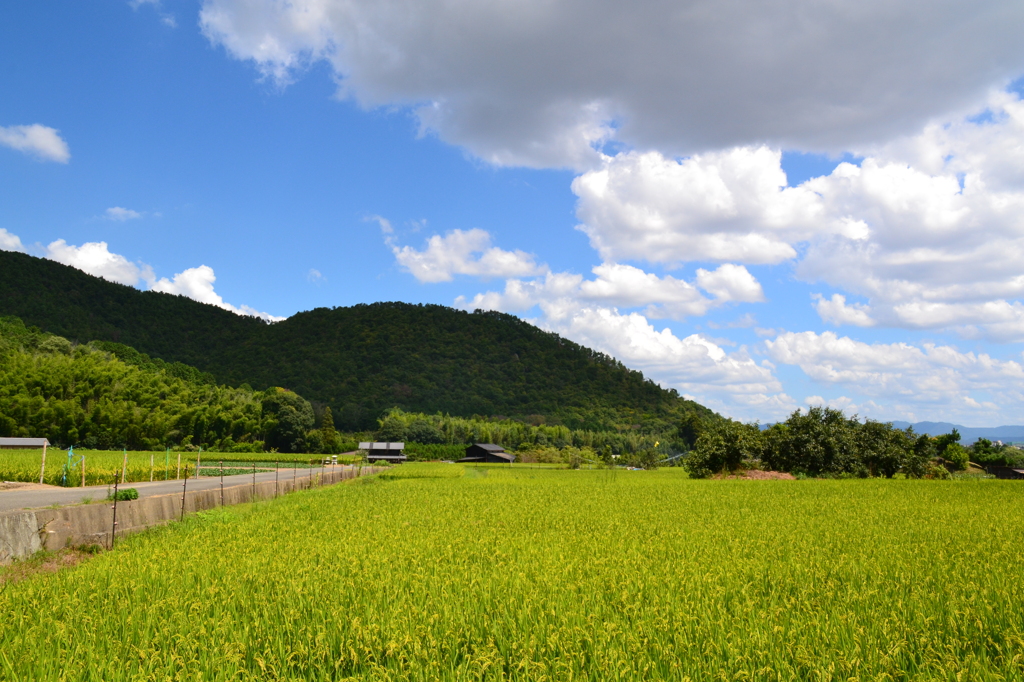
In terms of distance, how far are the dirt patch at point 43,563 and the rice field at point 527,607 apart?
0.62 meters

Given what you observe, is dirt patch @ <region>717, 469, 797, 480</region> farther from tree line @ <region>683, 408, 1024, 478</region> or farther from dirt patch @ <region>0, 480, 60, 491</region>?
dirt patch @ <region>0, 480, 60, 491</region>

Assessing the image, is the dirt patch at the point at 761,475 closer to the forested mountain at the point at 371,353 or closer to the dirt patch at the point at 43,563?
the dirt patch at the point at 43,563

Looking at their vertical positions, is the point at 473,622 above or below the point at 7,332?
below

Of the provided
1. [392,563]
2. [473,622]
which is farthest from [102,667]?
[392,563]

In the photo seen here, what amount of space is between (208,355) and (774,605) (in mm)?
133687

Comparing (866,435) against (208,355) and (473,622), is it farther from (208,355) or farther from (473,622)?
(208,355)

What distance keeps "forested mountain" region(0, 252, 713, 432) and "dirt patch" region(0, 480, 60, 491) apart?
295 ft

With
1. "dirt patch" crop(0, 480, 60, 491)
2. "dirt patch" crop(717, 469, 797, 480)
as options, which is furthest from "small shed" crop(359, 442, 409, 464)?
"dirt patch" crop(0, 480, 60, 491)

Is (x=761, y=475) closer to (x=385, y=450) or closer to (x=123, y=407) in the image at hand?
(x=123, y=407)

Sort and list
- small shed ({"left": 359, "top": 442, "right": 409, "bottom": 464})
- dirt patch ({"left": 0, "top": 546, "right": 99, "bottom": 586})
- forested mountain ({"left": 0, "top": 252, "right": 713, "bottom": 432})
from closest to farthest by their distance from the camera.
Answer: dirt patch ({"left": 0, "top": 546, "right": 99, "bottom": 586})
small shed ({"left": 359, "top": 442, "right": 409, "bottom": 464})
forested mountain ({"left": 0, "top": 252, "right": 713, "bottom": 432})

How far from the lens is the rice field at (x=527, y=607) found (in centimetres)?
493

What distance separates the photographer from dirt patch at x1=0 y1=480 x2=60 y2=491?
866 inches

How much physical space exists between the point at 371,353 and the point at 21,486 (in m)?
115

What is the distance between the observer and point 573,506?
1961 cm
